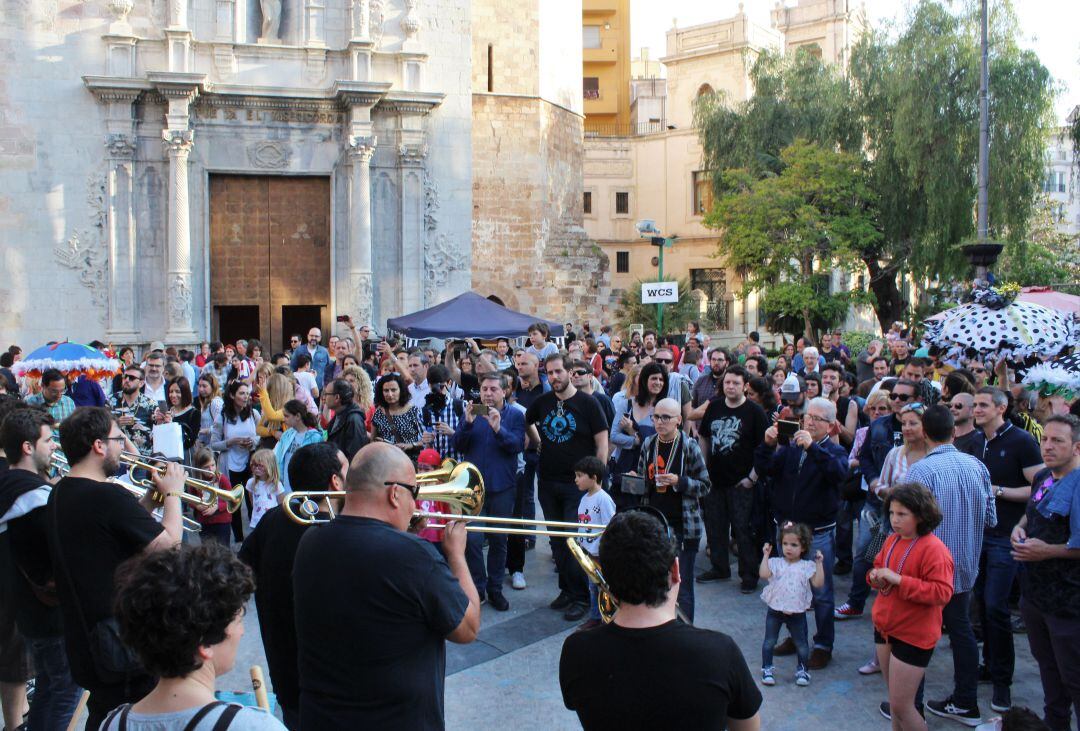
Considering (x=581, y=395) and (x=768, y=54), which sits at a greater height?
(x=768, y=54)

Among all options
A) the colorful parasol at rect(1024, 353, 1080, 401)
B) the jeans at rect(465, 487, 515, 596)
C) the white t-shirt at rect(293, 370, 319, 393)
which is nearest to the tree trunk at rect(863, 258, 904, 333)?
the white t-shirt at rect(293, 370, 319, 393)

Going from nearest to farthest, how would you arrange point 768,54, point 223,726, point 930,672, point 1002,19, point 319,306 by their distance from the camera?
point 223,726 < point 930,672 < point 319,306 < point 1002,19 < point 768,54

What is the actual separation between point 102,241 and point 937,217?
19962mm

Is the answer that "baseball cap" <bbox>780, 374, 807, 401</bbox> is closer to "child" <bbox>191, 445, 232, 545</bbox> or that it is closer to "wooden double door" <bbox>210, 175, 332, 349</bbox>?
"child" <bbox>191, 445, 232, 545</bbox>

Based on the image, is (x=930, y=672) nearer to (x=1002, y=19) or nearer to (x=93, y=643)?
(x=93, y=643)

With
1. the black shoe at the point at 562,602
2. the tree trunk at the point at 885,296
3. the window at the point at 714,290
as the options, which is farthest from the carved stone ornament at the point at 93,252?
the window at the point at 714,290

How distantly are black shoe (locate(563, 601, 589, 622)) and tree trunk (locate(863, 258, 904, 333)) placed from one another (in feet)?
78.0

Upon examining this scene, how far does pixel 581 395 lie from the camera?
7805 mm

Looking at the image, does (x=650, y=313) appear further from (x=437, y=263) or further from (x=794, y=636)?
(x=794, y=636)

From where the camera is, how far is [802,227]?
2839 centimetres

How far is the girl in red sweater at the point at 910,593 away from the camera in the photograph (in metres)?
4.75

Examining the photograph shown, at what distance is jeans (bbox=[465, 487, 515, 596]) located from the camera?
753 centimetres

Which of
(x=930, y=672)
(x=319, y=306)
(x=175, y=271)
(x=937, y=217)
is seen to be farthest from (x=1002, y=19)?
(x=930, y=672)

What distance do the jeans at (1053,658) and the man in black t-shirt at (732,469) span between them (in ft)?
9.96
